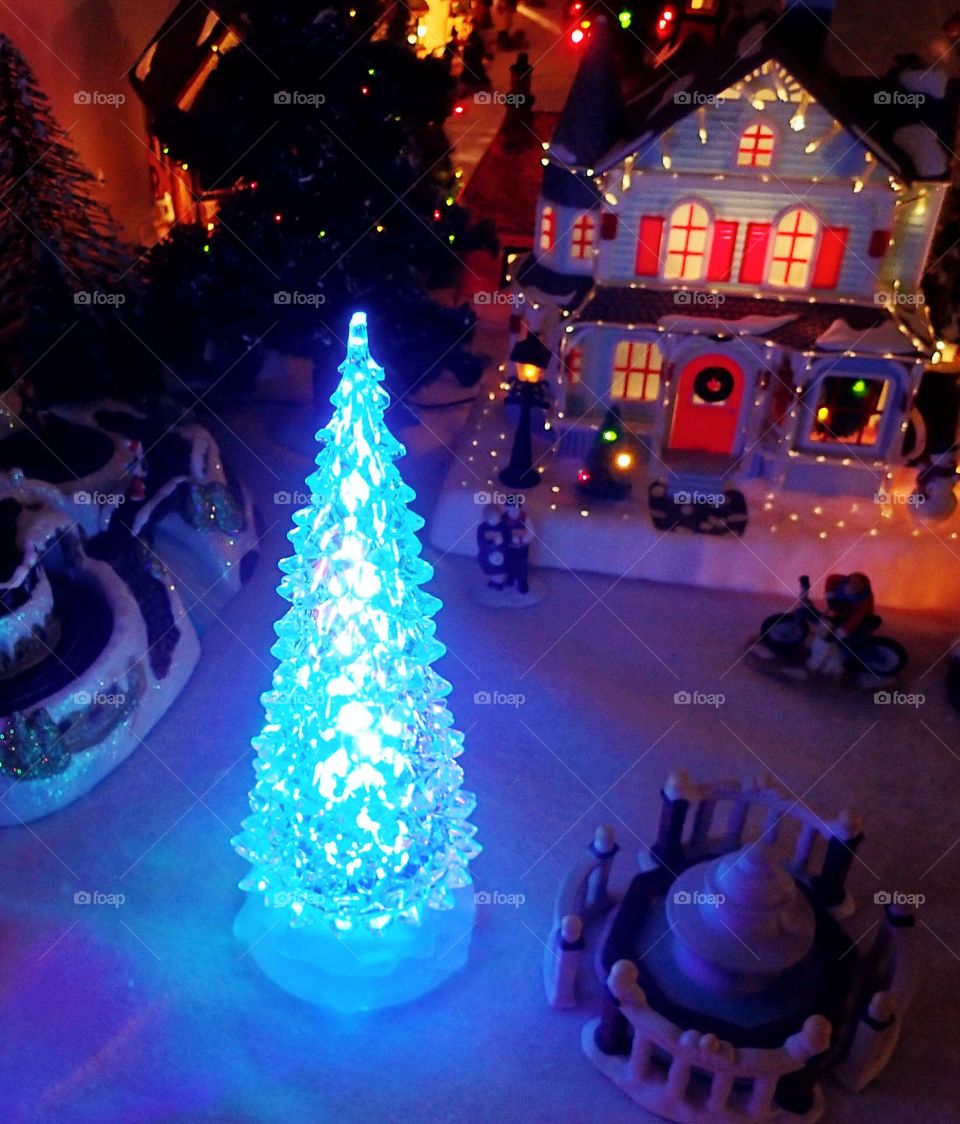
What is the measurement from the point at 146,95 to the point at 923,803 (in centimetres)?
882

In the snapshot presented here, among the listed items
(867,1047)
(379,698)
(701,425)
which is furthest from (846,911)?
(701,425)

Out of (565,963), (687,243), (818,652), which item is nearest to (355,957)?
(565,963)

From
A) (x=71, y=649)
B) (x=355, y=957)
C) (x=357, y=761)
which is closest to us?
(x=357, y=761)

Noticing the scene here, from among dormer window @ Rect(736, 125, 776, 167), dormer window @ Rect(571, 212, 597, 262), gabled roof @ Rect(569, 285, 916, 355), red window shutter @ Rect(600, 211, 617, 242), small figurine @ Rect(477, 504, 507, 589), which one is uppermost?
dormer window @ Rect(736, 125, 776, 167)

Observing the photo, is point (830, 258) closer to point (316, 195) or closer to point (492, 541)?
point (492, 541)

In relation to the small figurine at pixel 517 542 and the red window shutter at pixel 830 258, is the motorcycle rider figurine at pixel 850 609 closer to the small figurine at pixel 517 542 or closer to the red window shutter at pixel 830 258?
the small figurine at pixel 517 542

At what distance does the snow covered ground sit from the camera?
16.6 feet

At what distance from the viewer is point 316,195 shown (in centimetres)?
791

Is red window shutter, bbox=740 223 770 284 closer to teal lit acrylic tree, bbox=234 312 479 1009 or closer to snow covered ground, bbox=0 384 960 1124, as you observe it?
snow covered ground, bbox=0 384 960 1124

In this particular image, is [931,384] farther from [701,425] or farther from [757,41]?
[757,41]

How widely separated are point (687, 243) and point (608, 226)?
64 centimetres

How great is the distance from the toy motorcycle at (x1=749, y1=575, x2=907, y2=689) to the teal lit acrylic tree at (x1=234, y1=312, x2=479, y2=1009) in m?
3.09

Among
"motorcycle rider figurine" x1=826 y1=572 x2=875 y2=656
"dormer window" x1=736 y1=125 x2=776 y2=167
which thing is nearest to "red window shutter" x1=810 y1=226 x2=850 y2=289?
"dormer window" x1=736 y1=125 x2=776 y2=167

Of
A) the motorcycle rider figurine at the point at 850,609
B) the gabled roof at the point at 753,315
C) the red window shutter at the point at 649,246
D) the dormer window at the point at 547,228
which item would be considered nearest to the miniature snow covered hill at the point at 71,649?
the gabled roof at the point at 753,315
